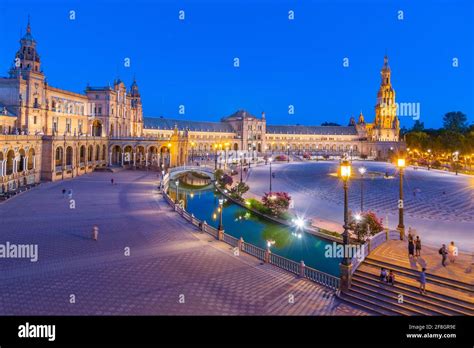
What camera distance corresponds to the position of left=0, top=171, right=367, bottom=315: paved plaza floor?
14648 millimetres

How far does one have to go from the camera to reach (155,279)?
57.1 ft

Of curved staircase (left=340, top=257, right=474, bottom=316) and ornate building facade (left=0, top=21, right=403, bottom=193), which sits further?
ornate building facade (left=0, top=21, right=403, bottom=193)

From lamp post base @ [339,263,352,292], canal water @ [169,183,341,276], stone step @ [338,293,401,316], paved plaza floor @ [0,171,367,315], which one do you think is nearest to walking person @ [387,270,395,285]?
stone step @ [338,293,401,316]

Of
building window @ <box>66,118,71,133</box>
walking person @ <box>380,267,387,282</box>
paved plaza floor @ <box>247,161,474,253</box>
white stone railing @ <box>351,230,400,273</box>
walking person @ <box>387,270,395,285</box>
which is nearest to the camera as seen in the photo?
walking person @ <box>387,270,395,285</box>

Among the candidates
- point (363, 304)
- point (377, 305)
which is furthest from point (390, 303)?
point (363, 304)

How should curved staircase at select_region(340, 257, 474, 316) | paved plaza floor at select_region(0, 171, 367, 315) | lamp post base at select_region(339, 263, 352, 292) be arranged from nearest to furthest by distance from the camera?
curved staircase at select_region(340, 257, 474, 316) → paved plaza floor at select_region(0, 171, 367, 315) → lamp post base at select_region(339, 263, 352, 292)

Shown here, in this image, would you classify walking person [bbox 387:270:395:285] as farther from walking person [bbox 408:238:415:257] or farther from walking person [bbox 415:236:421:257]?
walking person [bbox 415:236:421:257]

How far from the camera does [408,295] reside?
15.4m

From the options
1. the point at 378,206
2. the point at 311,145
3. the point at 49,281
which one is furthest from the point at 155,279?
the point at 311,145

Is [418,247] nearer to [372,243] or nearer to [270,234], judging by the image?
[372,243]

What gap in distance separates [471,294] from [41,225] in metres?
26.7

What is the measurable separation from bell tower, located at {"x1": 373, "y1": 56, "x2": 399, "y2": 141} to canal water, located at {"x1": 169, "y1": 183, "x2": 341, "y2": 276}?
114 metres

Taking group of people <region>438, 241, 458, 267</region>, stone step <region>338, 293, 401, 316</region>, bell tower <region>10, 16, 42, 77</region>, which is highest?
bell tower <region>10, 16, 42, 77</region>
